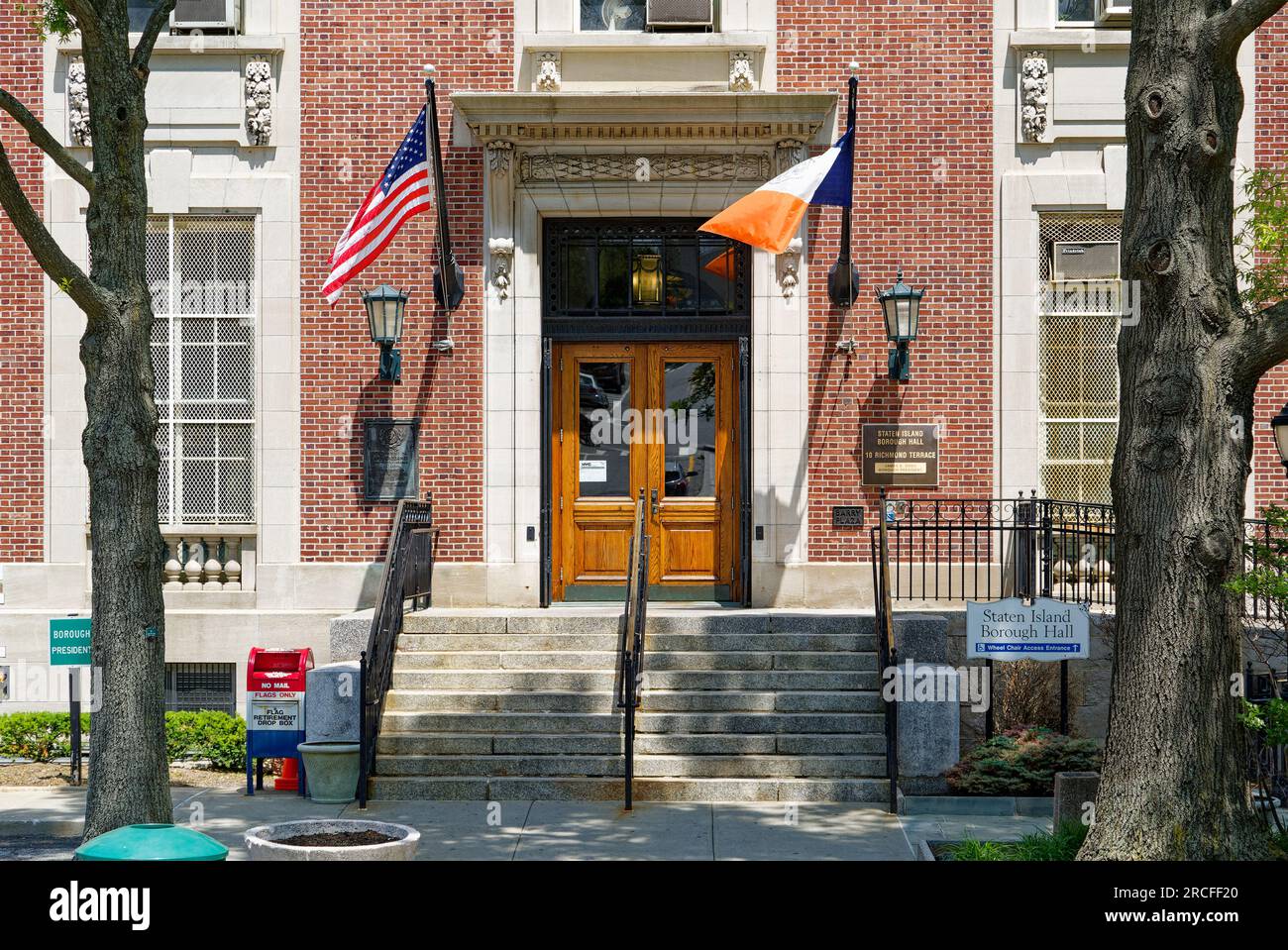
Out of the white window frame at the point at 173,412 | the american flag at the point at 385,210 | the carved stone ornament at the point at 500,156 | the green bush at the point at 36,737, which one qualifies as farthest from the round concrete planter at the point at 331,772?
the carved stone ornament at the point at 500,156

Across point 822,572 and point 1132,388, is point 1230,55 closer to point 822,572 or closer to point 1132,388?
point 1132,388

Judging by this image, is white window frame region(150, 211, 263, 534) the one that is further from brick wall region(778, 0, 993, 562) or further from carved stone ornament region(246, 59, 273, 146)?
brick wall region(778, 0, 993, 562)

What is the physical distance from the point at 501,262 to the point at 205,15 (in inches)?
152

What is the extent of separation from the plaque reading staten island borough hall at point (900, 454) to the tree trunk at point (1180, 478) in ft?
18.8

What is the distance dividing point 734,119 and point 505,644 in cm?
545

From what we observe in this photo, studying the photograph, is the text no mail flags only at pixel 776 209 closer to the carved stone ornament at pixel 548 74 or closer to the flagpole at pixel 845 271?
the flagpole at pixel 845 271

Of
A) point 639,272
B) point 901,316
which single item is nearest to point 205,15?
point 639,272

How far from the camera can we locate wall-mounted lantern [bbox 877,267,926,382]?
13.7m

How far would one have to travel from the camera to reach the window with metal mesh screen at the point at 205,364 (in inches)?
568

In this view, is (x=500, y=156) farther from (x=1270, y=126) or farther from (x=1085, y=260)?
(x=1270, y=126)

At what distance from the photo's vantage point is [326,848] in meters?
7.02

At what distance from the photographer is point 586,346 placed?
48.3 feet

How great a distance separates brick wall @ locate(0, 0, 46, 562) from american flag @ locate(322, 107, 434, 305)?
11.3ft

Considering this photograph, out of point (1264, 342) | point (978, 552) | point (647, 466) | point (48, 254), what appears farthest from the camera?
point (647, 466)
